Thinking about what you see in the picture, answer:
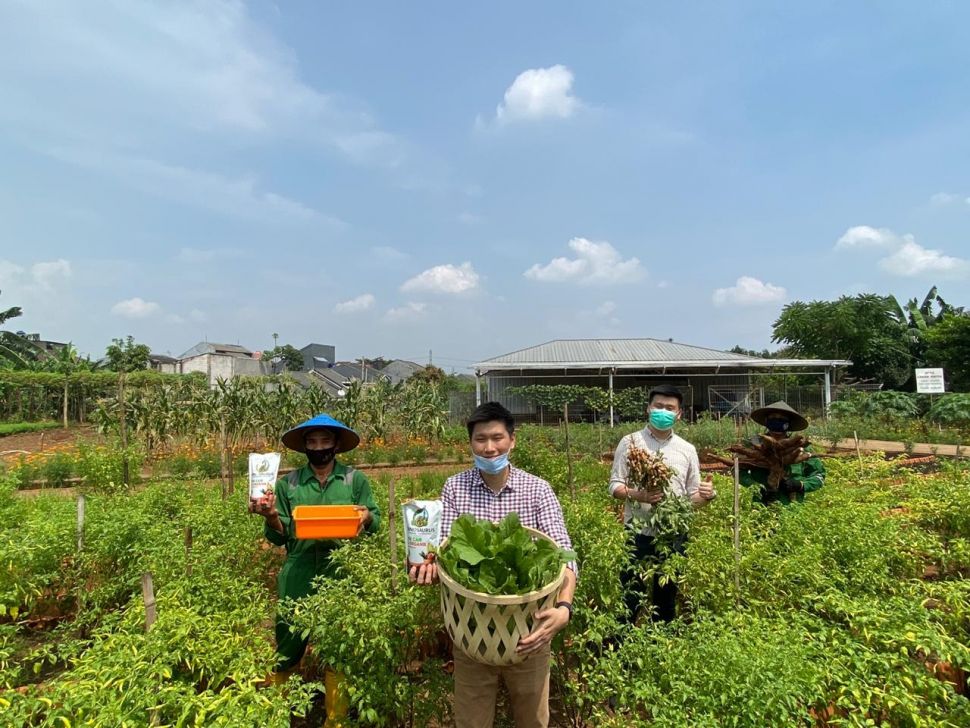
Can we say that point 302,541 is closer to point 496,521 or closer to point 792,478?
point 496,521

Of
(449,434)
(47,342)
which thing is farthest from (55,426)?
(47,342)

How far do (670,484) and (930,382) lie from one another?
16.8 m

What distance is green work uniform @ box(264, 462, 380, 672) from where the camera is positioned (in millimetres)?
2756

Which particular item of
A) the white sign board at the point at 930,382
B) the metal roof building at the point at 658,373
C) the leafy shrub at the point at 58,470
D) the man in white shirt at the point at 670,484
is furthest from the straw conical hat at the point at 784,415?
the metal roof building at the point at 658,373

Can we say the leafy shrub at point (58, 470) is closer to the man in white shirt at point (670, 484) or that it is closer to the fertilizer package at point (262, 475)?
the fertilizer package at point (262, 475)

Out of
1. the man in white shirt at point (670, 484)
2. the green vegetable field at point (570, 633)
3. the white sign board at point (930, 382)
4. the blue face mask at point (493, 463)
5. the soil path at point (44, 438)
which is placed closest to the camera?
the green vegetable field at point (570, 633)

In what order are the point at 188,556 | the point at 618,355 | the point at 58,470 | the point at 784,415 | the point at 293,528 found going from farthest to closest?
the point at 618,355 < the point at 58,470 < the point at 784,415 < the point at 188,556 < the point at 293,528

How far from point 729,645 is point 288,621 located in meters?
1.98

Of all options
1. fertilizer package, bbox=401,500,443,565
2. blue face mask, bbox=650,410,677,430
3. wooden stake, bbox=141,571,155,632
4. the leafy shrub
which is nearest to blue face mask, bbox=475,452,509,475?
fertilizer package, bbox=401,500,443,565

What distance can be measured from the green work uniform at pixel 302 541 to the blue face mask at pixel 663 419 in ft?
5.46

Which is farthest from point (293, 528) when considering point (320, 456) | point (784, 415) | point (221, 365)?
point (221, 365)

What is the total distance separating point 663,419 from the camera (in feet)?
10.2

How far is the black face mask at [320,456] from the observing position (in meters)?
2.86

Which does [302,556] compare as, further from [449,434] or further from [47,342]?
[47,342]
